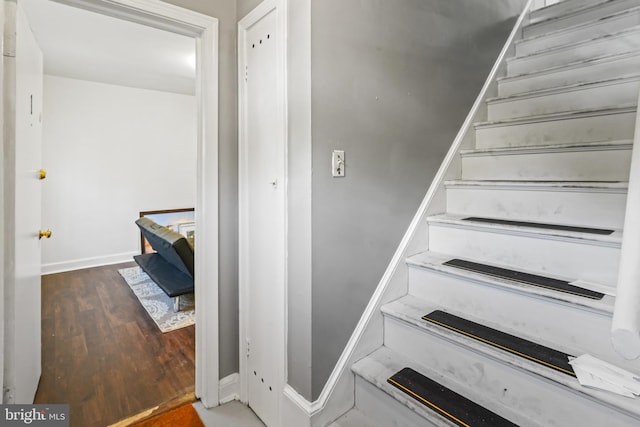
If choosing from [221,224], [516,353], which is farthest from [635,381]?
[221,224]

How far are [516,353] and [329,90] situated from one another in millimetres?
1223

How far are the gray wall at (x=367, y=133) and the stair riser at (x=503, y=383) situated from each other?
302 mm

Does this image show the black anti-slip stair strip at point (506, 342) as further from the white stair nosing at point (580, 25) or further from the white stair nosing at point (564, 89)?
the white stair nosing at point (580, 25)

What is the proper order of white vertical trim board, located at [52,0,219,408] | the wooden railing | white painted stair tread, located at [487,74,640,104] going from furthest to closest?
white painted stair tread, located at [487,74,640,104] → white vertical trim board, located at [52,0,219,408] → the wooden railing

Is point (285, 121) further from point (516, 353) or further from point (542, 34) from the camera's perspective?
point (542, 34)

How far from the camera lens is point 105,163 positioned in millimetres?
4516

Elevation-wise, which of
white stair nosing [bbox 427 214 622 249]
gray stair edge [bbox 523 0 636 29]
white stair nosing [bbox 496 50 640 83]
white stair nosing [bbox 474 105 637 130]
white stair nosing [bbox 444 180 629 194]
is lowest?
white stair nosing [bbox 427 214 622 249]

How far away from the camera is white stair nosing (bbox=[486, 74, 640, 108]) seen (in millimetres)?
1758

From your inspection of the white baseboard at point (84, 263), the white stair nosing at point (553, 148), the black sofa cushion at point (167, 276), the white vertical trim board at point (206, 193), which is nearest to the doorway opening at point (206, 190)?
the white vertical trim board at point (206, 193)

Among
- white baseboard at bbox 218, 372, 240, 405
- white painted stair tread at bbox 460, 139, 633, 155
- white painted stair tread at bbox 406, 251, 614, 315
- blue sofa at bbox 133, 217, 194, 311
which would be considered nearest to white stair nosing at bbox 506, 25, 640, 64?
white painted stair tread at bbox 460, 139, 633, 155

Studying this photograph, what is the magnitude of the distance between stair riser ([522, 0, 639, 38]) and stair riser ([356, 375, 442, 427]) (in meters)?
2.85

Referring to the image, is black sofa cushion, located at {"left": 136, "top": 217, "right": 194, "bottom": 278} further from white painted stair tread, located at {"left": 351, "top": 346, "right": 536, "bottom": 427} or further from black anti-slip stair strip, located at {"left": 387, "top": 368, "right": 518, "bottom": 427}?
black anti-slip stair strip, located at {"left": 387, "top": 368, "right": 518, "bottom": 427}

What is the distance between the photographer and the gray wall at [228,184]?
1.70m

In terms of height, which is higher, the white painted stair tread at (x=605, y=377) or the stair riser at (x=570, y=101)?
the stair riser at (x=570, y=101)
